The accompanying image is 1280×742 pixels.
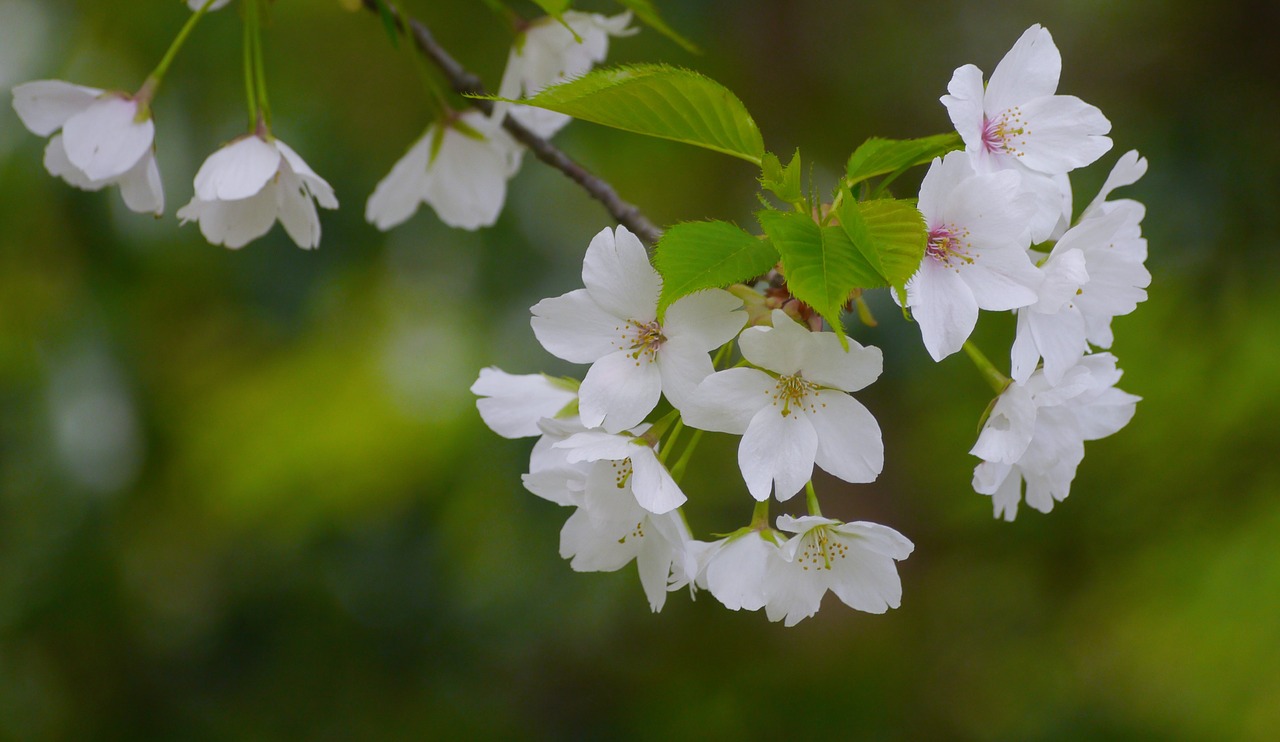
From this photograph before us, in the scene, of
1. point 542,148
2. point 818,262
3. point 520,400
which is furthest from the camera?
point 542,148

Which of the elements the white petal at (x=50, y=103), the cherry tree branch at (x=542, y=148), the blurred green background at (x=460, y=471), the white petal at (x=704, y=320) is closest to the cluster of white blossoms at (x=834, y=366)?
the white petal at (x=704, y=320)

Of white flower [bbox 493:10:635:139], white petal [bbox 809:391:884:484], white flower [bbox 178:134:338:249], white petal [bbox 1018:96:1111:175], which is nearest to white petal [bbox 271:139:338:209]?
white flower [bbox 178:134:338:249]

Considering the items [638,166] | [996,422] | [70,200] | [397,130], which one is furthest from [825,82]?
[996,422]

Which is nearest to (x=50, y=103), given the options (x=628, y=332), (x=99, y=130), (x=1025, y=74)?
(x=99, y=130)

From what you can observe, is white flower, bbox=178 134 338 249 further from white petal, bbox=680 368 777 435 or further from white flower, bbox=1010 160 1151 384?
white flower, bbox=1010 160 1151 384

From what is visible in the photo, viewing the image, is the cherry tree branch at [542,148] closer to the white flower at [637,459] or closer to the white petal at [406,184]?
the white petal at [406,184]

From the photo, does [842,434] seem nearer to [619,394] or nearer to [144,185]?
[619,394]
